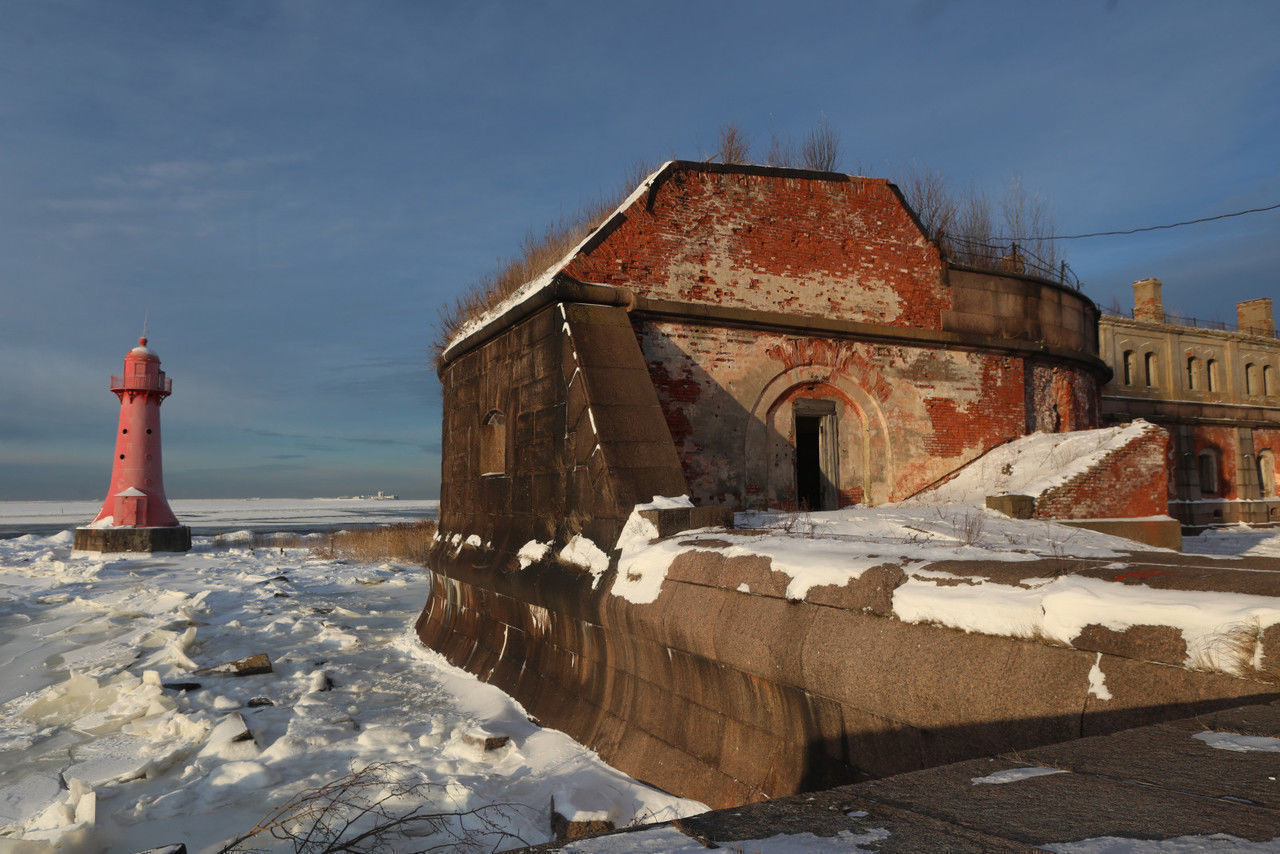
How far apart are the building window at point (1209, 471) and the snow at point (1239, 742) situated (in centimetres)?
2960

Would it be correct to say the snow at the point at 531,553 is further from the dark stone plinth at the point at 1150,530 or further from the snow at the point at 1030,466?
the dark stone plinth at the point at 1150,530

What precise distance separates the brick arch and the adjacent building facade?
17.8m

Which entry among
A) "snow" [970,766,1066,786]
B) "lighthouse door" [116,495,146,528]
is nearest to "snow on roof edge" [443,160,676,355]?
"snow" [970,766,1066,786]

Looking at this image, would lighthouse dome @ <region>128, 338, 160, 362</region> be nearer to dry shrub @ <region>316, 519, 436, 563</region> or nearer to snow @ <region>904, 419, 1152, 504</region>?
dry shrub @ <region>316, 519, 436, 563</region>

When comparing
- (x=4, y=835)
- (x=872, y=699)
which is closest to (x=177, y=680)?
(x=4, y=835)

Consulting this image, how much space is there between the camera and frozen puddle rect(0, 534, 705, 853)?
4.52 metres

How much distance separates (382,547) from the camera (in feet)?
79.4

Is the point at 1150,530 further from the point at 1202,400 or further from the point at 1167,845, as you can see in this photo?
the point at 1202,400

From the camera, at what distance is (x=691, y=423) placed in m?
8.48

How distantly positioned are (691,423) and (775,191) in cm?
290

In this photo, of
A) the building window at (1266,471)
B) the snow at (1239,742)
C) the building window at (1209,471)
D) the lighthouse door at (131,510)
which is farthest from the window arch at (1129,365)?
the lighthouse door at (131,510)

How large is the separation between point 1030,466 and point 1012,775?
28.6 feet

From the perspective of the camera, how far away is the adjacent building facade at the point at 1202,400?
86.6ft

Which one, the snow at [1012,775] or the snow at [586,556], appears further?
the snow at [586,556]
